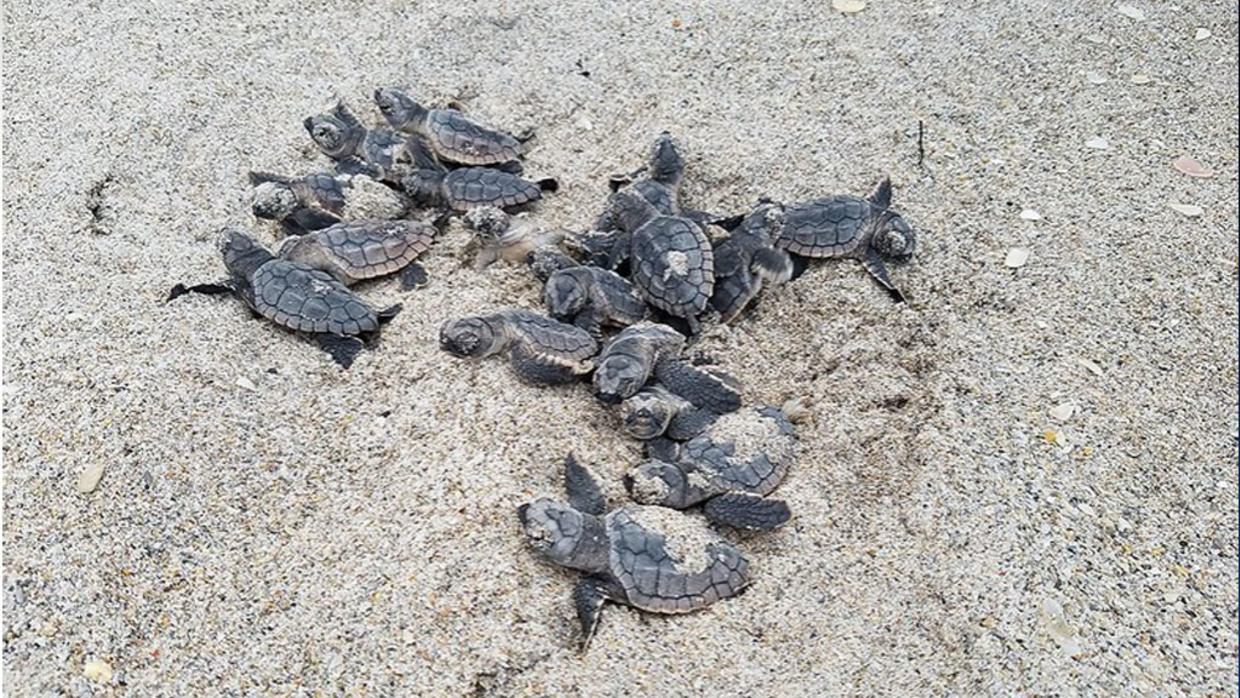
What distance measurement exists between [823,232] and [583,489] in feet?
4.21

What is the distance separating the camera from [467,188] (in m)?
3.31

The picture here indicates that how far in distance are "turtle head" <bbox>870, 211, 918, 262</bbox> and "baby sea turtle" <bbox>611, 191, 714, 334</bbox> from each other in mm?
569

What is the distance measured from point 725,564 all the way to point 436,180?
1.87 metres

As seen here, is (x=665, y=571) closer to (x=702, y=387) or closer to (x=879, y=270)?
(x=702, y=387)

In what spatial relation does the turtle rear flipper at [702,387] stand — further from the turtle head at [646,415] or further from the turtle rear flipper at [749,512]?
the turtle rear flipper at [749,512]

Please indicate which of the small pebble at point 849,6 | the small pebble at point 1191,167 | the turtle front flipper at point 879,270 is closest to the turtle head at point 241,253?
the turtle front flipper at point 879,270

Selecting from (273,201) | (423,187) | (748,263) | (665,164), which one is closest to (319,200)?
(273,201)

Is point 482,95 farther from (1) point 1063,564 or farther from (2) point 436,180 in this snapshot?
(1) point 1063,564

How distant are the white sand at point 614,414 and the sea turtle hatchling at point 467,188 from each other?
0.20m

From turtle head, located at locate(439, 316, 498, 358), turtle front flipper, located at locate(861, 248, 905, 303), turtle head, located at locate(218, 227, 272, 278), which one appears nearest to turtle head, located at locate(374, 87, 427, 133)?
turtle head, located at locate(218, 227, 272, 278)

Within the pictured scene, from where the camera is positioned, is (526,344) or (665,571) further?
(526,344)

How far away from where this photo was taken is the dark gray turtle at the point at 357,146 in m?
3.47

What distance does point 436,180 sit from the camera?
3.38m

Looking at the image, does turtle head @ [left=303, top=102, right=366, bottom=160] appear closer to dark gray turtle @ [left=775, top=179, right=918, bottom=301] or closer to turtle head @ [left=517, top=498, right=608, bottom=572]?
dark gray turtle @ [left=775, top=179, right=918, bottom=301]
